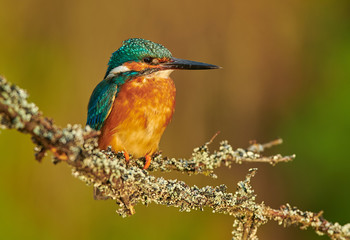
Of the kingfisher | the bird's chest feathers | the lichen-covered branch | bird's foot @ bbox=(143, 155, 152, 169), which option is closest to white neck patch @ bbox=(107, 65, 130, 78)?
the kingfisher

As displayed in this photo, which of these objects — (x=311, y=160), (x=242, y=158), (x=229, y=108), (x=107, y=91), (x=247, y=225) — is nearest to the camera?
(x=242, y=158)

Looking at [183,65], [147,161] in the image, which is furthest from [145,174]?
[183,65]

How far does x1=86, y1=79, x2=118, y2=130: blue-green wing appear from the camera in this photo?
2.18 metres

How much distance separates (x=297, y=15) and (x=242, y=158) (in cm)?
237

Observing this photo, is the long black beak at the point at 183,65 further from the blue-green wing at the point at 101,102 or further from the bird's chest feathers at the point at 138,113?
the blue-green wing at the point at 101,102

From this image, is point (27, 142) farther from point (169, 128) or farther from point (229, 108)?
point (229, 108)

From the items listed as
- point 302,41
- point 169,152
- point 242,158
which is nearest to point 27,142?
point 169,152

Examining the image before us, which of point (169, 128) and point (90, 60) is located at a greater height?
point (90, 60)

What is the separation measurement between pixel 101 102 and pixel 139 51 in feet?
0.99

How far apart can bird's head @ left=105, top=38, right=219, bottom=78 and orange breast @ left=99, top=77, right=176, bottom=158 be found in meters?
0.07

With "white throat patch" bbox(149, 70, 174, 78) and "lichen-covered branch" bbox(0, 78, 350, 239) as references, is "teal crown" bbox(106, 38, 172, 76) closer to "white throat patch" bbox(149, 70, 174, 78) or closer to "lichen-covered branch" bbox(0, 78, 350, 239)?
"white throat patch" bbox(149, 70, 174, 78)

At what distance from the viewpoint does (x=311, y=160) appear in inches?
120

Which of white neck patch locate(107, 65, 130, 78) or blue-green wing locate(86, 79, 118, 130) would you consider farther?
white neck patch locate(107, 65, 130, 78)

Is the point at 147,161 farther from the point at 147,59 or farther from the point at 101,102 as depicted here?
the point at 147,59
